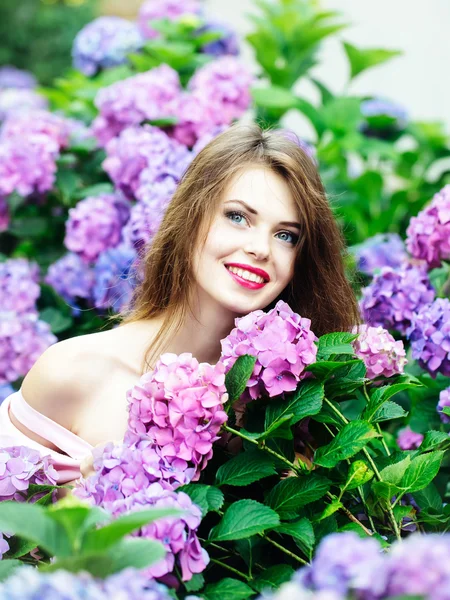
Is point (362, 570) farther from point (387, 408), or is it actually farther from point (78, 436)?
point (78, 436)

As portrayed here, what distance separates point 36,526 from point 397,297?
1191 millimetres

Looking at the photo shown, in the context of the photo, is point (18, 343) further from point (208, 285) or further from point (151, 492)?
point (151, 492)

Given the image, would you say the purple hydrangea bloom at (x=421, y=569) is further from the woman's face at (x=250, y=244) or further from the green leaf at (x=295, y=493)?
the woman's face at (x=250, y=244)

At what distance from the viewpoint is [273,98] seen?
2684 mm

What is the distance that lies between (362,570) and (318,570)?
0.15 feet

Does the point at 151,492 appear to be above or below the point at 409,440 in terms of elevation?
above

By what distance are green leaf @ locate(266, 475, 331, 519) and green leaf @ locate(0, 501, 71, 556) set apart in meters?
0.49

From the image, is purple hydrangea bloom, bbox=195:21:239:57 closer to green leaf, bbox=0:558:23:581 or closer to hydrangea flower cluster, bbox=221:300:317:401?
hydrangea flower cluster, bbox=221:300:317:401

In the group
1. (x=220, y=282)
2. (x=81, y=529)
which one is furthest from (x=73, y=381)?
(x=81, y=529)

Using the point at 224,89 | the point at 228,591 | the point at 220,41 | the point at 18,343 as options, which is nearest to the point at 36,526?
the point at 228,591

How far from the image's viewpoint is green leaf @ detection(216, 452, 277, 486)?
126 centimetres

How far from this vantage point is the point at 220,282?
166 centimetres

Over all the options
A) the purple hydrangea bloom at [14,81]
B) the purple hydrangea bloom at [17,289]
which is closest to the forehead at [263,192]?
the purple hydrangea bloom at [17,289]

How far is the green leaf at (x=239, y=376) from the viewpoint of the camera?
127 centimetres
